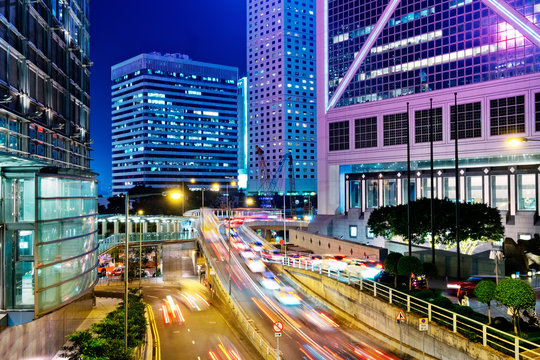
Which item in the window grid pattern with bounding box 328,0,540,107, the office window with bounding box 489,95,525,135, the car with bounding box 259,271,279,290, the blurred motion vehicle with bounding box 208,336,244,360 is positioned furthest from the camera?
the window grid pattern with bounding box 328,0,540,107

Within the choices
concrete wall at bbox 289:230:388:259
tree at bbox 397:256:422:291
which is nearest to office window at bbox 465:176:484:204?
concrete wall at bbox 289:230:388:259

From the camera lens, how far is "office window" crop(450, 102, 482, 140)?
74.2 m

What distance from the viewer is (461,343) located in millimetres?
23859

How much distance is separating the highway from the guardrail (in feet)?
9.88

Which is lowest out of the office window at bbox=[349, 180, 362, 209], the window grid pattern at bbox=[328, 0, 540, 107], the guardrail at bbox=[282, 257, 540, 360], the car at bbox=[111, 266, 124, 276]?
the car at bbox=[111, 266, 124, 276]

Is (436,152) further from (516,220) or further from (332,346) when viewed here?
(332,346)

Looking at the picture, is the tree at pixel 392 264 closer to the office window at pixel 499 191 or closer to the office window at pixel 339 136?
the office window at pixel 499 191

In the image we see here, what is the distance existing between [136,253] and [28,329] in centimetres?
7182

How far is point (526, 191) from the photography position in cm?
7044

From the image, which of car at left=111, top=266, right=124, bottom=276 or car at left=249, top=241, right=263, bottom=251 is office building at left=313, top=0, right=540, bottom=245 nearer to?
car at left=249, top=241, right=263, bottom=251

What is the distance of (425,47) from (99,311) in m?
63.9

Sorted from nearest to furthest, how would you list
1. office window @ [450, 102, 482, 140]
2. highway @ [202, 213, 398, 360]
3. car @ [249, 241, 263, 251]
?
1. highway @ [202, 213, 398, 360]
2. car @ [249, 241, 263, 251]
3. office window @ [450, 102, 482, 140]

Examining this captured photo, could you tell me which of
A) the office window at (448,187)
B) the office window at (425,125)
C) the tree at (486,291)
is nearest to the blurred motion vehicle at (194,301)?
the tree at (486,291)

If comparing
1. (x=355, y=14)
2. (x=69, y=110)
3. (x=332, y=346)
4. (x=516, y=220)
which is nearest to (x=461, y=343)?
(x=332, y=346)
